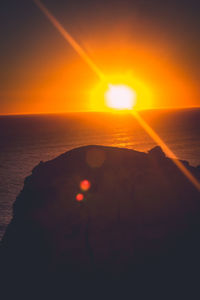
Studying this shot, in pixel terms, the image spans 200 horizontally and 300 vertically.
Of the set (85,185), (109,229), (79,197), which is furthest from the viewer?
(85,185)

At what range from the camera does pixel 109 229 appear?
12.8 meters

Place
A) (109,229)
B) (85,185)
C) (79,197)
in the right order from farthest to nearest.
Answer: (85,185), (79,197), (109,229)

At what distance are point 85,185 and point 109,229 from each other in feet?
8.48

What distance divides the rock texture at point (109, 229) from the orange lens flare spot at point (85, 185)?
21 cm

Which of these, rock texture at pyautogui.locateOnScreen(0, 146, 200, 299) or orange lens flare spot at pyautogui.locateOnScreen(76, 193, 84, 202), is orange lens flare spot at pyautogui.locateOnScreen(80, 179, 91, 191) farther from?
orange lens flare spot at pyautogui.locateOnScreen(76, 193, 84, 202)

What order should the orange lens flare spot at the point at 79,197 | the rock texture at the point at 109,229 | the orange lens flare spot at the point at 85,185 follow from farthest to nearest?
the orange lens flare spot at the point at 85,185, the orange lens flare spot at the point at 79,197, the rock texture at the point at 109,229

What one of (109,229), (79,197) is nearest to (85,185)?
(79,197)

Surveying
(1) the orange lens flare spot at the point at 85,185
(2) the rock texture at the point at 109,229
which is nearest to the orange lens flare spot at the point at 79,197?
(2) the rock texture at the point at 109,229

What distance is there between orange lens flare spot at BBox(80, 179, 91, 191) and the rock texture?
0.21 m

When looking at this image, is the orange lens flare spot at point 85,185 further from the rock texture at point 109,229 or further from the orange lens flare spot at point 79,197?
the orange lens flare spot at point 79,197

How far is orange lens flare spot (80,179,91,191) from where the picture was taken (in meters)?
14.2

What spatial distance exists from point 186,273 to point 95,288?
3868 mm

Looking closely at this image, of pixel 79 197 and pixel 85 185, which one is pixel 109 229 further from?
pixel 85 185

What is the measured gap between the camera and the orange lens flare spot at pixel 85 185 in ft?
46.6
